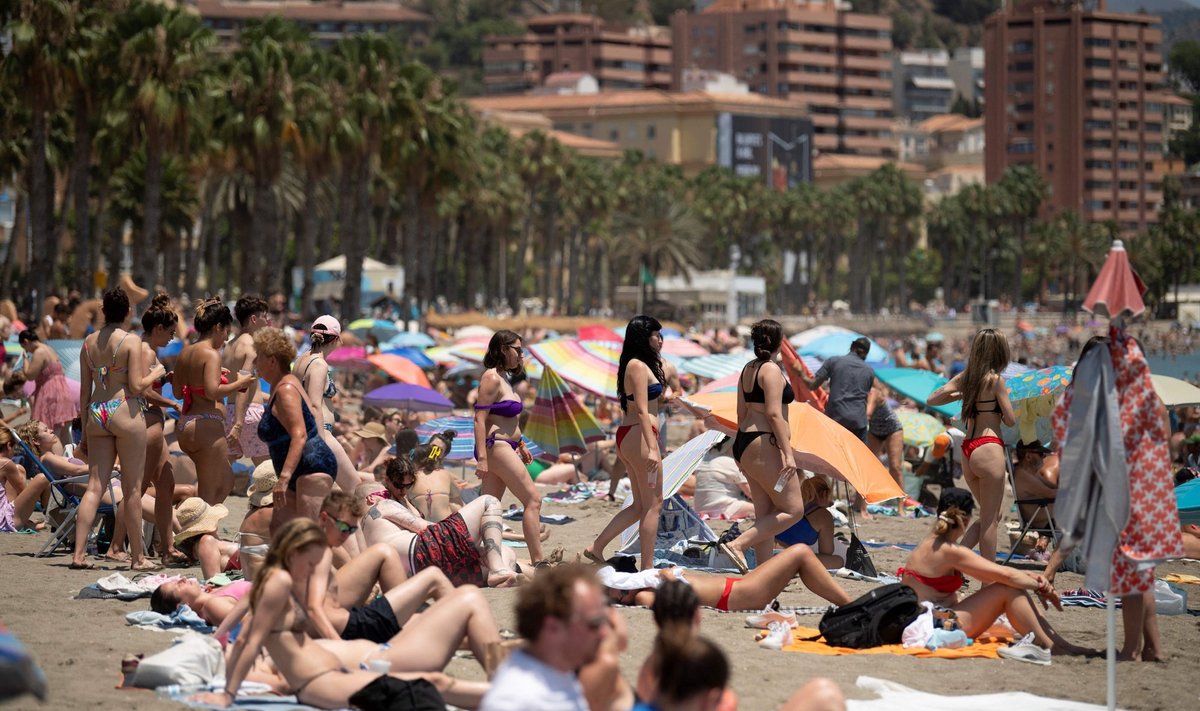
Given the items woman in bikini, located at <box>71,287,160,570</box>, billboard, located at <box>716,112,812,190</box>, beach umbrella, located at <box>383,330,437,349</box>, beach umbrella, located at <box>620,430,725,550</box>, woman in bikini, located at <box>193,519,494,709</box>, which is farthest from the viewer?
billboard, located at <box>716,112,812,190</box>

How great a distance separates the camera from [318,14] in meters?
177

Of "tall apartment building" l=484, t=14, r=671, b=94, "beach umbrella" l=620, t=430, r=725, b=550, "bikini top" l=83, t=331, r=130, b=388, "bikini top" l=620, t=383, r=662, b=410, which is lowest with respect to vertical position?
"beach umbrella" l=620, t=430, r=725, b=550

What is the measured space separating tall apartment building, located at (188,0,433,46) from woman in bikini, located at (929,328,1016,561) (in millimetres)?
162259

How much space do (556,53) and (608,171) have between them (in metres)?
93.0

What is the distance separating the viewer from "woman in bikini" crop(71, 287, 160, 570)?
8750 millimetres

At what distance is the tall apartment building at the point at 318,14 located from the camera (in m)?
173

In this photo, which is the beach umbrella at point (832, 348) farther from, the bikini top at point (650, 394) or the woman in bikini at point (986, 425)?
the bikini top at point (650, 394)

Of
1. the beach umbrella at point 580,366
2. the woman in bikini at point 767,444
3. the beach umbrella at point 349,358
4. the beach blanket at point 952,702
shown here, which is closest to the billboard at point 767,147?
the beach umbrella at point 349,358

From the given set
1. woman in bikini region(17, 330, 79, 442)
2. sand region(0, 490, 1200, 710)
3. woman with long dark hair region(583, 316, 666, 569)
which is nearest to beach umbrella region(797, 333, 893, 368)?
woman in bikini region(17, 330, 79, 442)

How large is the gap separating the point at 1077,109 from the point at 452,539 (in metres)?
140

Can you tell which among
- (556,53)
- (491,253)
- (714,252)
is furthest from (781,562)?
(556,53)

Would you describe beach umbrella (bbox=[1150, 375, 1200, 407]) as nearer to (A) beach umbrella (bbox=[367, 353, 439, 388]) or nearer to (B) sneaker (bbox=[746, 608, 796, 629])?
(B) sneaker (bbox=[746, 608, 796, 629])

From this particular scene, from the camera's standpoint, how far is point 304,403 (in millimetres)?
7852

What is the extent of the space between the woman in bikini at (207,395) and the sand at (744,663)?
61 centimetres
